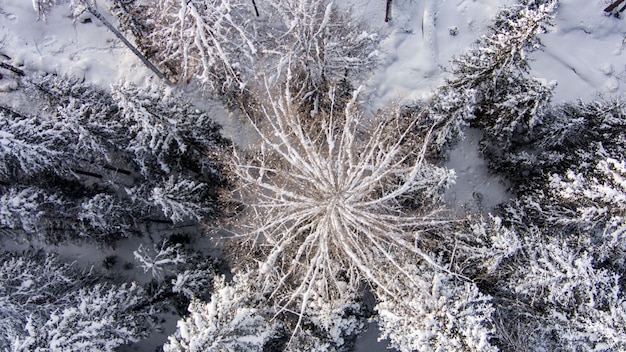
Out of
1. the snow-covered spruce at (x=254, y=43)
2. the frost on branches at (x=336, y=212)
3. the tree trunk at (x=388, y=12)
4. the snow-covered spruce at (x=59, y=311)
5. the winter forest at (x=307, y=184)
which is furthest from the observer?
the tree trunk at (x=388, y=12)

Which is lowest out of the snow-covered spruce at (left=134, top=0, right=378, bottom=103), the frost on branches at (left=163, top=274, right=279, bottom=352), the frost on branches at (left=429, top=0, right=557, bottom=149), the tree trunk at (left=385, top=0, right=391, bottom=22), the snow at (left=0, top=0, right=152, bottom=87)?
the frost on branches at (left=163, top=274, right=279, bottom=352)

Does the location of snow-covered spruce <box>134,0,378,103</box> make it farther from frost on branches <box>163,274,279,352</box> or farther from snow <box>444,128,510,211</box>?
frost on branches <box>163,274,279,352</box>

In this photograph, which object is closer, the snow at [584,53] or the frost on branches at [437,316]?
the frost on branches at [437,316]

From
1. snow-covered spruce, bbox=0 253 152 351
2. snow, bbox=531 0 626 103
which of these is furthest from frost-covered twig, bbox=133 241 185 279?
snow, bbox=531 0 626 103

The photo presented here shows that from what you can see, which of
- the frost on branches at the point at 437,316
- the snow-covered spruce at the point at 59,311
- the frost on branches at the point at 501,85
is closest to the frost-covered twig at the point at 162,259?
the snow-covered spruce at the point at 59,311

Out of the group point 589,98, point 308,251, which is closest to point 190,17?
point 308,251

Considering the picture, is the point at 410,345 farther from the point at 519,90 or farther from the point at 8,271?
the point at 8,271

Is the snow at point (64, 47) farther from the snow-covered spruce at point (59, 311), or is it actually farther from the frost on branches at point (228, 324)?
the frost on branches at point (228, 324)
